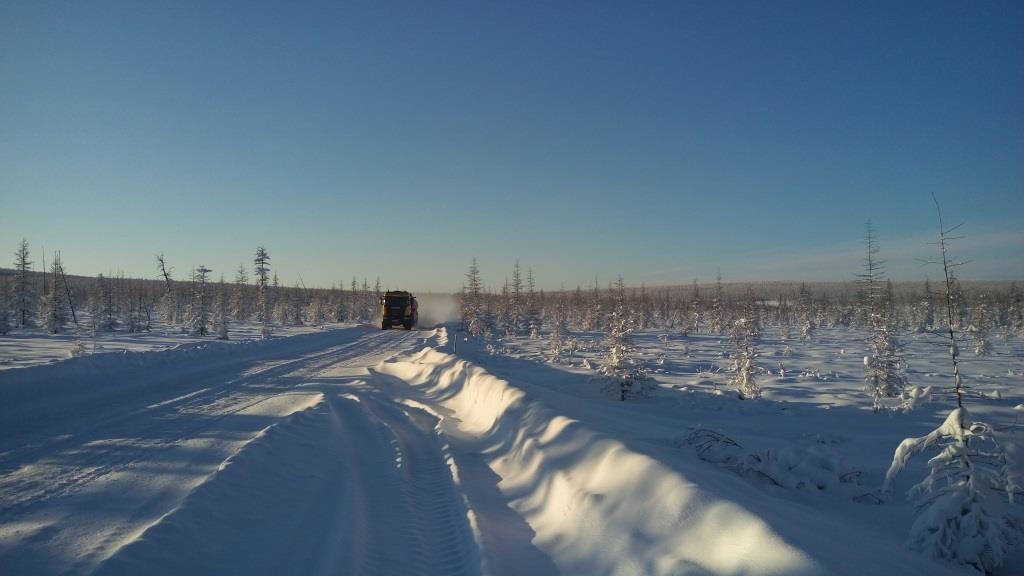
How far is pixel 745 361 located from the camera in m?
17.8

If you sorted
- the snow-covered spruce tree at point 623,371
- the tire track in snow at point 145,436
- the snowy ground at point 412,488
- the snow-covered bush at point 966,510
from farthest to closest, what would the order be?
the snow-covered spruce tree at point 623,371 → the tire track in snow at point 145,436 → the snowy ground at point 412,488 → the snow-covered bush at point 966,510

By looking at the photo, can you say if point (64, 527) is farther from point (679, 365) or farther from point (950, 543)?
point (679, 365)

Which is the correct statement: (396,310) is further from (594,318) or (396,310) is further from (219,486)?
(219,486)

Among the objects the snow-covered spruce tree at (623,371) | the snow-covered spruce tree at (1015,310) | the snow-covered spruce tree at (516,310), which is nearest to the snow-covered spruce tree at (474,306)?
the snow-covered spruce tree at (516,310)

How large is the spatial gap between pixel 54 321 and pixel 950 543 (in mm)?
53255

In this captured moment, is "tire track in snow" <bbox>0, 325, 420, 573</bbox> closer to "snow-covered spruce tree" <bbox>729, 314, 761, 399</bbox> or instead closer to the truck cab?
"snow-covered spruce tree" <bbox>729, 314, 761, 399</bbox>

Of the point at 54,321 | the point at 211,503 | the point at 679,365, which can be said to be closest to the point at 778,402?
the point at 679,365

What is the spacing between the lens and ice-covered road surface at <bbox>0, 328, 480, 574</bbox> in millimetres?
4199

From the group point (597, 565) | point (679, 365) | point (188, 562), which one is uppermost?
point (188, 562)

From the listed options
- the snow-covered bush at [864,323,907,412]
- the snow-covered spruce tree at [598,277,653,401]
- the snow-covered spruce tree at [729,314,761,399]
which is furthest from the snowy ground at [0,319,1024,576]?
the snow-covered spruce tree at [598,277,653,401]

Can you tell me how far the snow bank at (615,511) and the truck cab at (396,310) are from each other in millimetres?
38338

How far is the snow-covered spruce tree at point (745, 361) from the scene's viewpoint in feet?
56.0

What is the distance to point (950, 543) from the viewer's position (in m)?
3.82

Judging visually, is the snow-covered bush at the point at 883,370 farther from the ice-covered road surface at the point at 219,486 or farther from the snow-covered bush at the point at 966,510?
the ice-covered road surface at the point at 219,486
